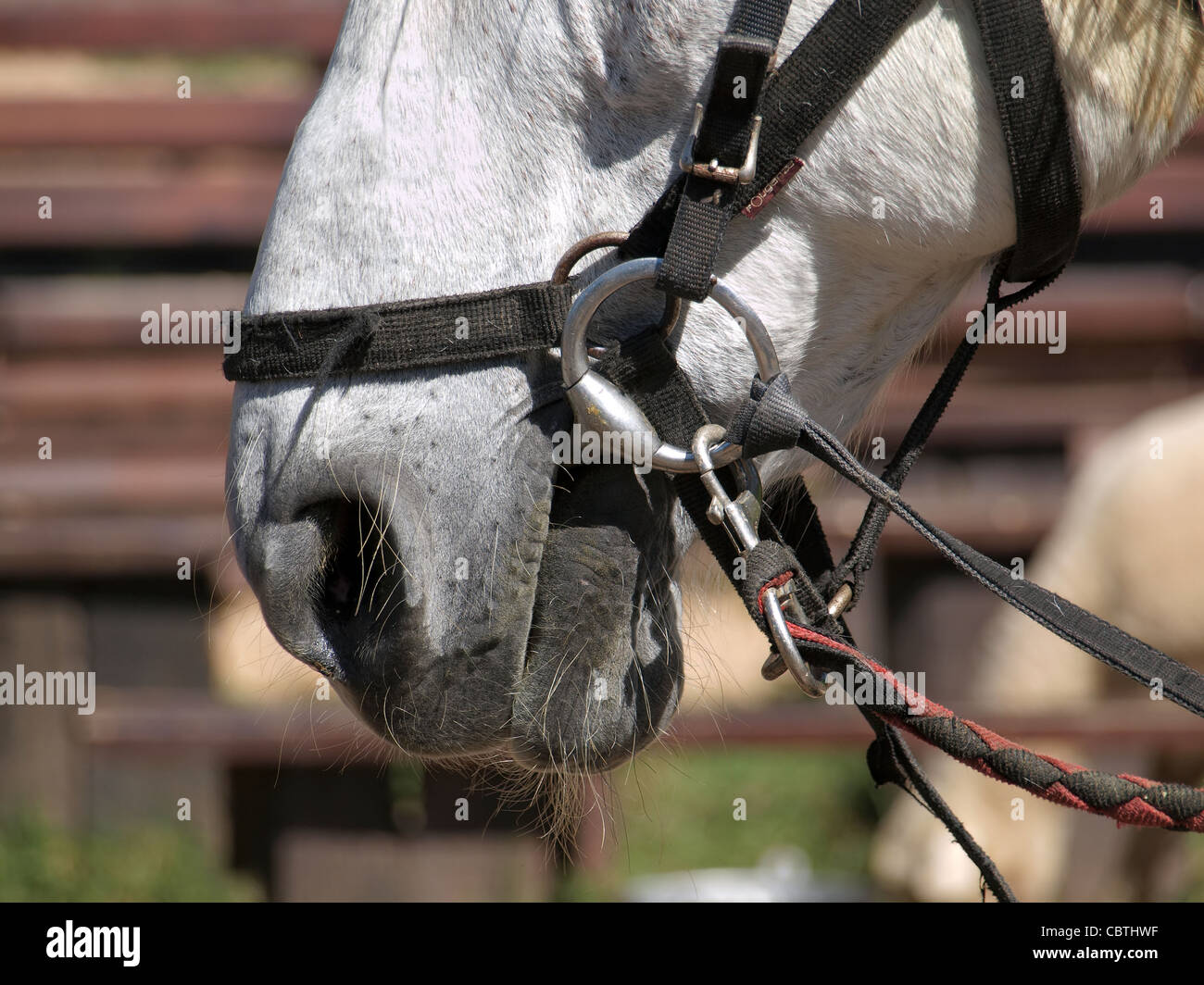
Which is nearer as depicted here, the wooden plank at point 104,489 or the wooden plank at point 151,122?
the wooden plank at point 104,489

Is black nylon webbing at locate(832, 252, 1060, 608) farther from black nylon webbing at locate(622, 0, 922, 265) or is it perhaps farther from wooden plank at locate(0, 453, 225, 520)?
wooden plank at locate(0, 453, 225, 520)

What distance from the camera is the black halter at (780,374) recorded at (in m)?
1.07

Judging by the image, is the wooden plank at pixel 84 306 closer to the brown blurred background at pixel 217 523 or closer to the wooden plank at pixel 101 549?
the brown blurred background at pixel 217 523

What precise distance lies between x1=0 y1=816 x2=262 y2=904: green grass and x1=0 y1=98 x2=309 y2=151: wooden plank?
2273 millimetres

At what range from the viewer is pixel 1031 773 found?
1.11 m

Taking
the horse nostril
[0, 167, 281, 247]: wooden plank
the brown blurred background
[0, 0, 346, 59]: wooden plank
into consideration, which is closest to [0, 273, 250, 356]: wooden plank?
the brown blurred background

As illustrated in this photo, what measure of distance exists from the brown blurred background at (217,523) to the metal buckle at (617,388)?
2.02 m

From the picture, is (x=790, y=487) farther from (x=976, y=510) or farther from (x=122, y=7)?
(x=122, y=7)

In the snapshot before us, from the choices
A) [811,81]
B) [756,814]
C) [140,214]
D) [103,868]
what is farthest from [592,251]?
[756,814]

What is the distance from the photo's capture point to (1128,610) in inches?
123

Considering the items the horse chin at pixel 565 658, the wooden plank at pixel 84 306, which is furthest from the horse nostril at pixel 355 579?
the wooden plank at pixel 84 306

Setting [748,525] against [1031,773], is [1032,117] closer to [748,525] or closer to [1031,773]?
[748,525]
